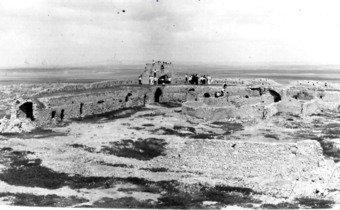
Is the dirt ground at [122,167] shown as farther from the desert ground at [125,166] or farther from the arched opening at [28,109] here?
the arched opening at [28,109]

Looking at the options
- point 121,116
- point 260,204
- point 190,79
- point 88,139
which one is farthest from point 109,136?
point 190,79

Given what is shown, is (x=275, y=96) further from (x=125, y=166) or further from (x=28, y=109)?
(x=28, y=109)

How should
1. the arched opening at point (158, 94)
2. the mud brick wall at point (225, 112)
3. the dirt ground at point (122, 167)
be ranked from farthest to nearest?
the arched opening at point (158, 94) < the mud brick wall at point (225, 112) < the dirt ground at point (122, 167)

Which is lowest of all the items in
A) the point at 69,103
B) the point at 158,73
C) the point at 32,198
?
the point at 32,198

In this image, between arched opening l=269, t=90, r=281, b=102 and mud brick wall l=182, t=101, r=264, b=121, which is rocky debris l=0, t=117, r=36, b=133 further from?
arched opening l=269, t=90, r=281, b=102

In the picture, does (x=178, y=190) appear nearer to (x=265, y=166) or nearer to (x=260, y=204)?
(x=260, y=204)

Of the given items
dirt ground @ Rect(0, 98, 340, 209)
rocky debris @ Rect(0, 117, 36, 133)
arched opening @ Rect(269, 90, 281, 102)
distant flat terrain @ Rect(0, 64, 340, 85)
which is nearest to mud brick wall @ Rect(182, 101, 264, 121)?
dirt ground @ Rect(0, 98, 340, 209)

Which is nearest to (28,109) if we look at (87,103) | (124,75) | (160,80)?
(87,103)

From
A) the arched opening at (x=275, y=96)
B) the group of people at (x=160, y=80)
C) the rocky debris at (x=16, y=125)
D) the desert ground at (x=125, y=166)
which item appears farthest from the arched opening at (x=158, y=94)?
the rocky debris at (x=16, y=125)
